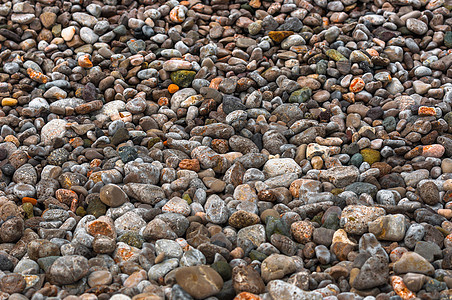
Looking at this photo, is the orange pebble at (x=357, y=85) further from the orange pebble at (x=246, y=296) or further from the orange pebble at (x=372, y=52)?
the orange pebble at (x=246, y=296)

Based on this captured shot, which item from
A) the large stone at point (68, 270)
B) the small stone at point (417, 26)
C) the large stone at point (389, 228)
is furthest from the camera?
the small stone at point (417, 26)

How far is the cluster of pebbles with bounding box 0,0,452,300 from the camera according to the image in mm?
2496

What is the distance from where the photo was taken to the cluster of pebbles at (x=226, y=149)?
8.19ft

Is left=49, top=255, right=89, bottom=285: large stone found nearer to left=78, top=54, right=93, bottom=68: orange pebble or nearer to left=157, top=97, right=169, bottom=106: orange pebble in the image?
left=157, top=97, right=169, bottom=106: orange pebble

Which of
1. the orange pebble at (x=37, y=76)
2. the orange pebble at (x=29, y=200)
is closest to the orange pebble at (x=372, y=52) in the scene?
the orange pebble at (x=37, y=76)

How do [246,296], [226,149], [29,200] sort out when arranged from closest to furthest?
[246,296] → [29,200] → [226,149]

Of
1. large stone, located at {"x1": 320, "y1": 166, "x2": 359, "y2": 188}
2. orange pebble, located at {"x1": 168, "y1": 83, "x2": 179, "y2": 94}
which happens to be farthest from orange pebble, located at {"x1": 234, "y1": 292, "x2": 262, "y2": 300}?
orange pebble, located at {"x1": 168, "y1": 83, "x2": 179, "y2": 94}

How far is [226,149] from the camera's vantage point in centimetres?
378

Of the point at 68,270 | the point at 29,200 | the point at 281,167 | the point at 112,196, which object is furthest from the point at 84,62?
the point at 68,270

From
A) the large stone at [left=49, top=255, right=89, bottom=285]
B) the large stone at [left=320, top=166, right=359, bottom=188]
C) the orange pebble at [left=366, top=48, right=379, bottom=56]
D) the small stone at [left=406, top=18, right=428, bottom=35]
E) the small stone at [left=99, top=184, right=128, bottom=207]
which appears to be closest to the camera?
the large stone at [left=49, top=255, right=89, bottom=285]

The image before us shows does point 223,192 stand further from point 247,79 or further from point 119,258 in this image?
point 247,79

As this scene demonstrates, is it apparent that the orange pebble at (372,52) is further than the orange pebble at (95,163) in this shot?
Yes

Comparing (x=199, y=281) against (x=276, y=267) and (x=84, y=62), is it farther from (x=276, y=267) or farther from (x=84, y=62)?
(x=84, y=62)

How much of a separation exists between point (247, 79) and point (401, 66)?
163 centimetres
